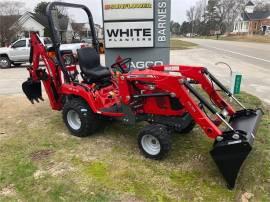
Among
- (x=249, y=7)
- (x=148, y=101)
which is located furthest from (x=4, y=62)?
(x=249, y=7)

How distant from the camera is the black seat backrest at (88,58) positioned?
18.6 ft

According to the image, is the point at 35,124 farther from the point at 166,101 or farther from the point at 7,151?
the point at 166,101

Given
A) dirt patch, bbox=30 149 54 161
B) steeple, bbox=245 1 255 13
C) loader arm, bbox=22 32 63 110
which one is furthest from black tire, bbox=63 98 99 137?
steeple, bbox=245 1 255 13

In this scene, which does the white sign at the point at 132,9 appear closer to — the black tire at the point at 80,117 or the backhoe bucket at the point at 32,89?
the backhoe bucket at the point at 32,89

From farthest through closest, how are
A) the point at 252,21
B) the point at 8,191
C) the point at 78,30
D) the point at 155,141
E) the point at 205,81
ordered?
the point at 252,21 < the point at 78,30 < the point at 205,81 < the point at 155,141 < the point at 8,191

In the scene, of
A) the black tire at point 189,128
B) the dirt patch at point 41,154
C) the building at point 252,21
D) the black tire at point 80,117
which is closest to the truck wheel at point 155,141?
the black tire at point 189,128

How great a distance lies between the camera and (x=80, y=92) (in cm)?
536

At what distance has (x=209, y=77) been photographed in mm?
4906

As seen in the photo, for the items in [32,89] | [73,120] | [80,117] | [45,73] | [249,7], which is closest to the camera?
[80,117]

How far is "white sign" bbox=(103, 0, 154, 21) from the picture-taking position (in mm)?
7816

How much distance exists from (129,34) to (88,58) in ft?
8.19

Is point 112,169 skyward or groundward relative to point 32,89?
groundward

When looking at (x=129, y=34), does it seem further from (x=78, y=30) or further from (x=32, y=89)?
(x=32, y=89)

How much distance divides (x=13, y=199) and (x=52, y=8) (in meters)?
3.07
